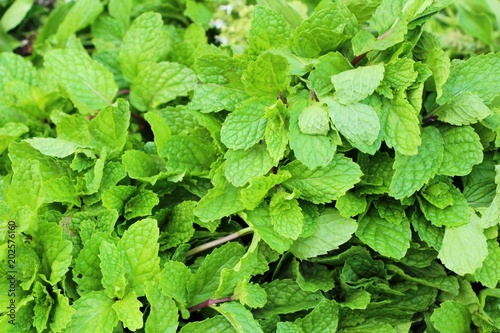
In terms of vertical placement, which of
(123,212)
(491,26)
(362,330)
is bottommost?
(362,330)

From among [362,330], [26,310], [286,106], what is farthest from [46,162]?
[362,330]

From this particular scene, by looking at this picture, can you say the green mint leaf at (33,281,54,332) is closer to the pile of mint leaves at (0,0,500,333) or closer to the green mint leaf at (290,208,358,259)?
the pile of mint leaves at (0,0,500,333)

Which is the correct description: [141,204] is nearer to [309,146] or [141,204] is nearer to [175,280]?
[175,280]

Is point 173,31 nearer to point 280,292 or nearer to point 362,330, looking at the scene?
point 280,292

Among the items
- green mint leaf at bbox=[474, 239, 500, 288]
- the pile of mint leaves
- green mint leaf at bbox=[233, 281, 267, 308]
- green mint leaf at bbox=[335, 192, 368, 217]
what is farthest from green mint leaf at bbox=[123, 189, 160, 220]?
green mint leaf at bbox=[474, 239, 500, 288]

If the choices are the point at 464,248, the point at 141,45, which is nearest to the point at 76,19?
the point at 141,45

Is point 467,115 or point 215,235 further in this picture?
point 215,235

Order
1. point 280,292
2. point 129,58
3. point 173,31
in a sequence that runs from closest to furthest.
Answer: point 280,292
point 129,58
point 173,31
